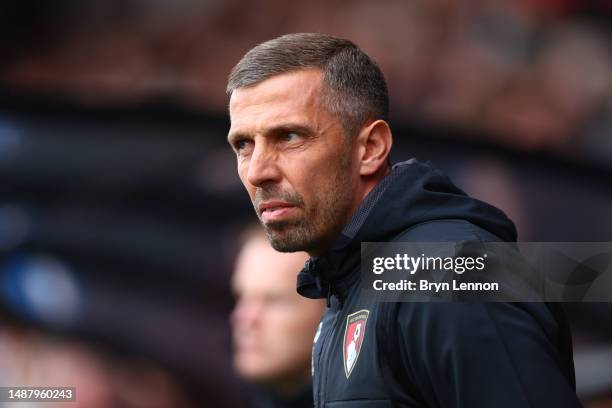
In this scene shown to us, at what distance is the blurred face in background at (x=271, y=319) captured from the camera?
3.42 metres

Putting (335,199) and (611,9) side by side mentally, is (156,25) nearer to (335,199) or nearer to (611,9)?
(611,9)

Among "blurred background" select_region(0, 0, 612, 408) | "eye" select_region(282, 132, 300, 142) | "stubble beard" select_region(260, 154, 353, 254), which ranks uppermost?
"blurred background" select_region(0, 0, 612, 408)

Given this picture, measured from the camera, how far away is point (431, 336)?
1.23 meters

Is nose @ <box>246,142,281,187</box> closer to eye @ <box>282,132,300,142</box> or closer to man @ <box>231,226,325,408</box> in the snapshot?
eye @ <box>282,132,300,142</box>

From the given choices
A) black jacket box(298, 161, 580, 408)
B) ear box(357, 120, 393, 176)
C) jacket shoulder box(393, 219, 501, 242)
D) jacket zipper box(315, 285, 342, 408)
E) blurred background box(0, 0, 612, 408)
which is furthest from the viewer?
blurred background box(0, 0, 612, 408)

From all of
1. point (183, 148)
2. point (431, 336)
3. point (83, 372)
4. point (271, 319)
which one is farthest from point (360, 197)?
point (83, 372)

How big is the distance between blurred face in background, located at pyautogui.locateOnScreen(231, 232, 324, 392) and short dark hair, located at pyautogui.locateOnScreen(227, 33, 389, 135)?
5.60ft

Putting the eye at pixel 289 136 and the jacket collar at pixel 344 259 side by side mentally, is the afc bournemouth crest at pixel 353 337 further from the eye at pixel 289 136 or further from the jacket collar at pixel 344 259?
the eye at pixel 289 136

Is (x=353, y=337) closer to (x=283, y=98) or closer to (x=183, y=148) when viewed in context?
(x=283, y=98)

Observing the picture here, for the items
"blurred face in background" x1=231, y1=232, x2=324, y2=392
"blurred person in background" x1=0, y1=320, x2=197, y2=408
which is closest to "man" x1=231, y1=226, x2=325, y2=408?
"blurred face in background" x1=231, y1=232, x2=324, y2=392

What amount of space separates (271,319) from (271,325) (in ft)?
0.08

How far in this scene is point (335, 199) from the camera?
1.61 meters

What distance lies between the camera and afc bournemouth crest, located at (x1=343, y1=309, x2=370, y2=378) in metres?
1.40

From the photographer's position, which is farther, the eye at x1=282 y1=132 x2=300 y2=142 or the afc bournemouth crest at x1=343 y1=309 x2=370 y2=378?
the eye at x1=282 y1=132 x2=300 y2=142
